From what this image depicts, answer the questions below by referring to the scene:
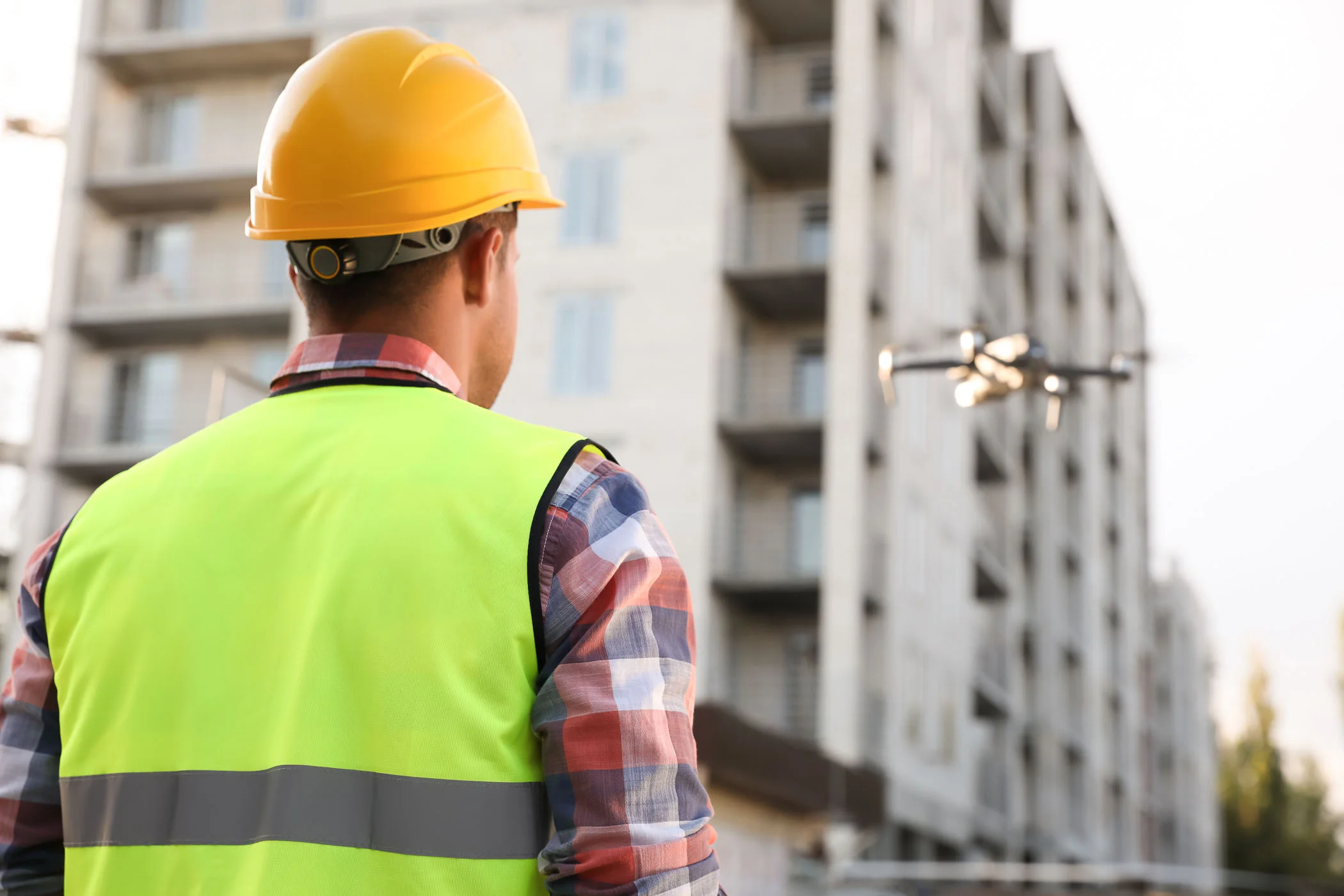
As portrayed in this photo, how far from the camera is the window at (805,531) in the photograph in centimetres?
3064

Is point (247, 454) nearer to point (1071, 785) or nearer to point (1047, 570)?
point (1047, 570)

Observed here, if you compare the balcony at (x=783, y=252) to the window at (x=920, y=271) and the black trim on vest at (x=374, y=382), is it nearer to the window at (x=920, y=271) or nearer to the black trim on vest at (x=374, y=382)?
the window at (x=920, y=271)

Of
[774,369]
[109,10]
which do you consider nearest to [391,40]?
[774,369]

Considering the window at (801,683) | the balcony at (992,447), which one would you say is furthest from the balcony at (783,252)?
the balcony at (992,447)

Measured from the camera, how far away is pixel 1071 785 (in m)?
49.8

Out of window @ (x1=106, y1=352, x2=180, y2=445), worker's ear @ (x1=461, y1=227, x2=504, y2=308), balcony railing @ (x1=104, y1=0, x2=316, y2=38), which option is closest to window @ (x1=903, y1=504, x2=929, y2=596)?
window @ (x1=106, y1=352, x2=180, y2=445)

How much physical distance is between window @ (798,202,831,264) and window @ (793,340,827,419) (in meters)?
1.72

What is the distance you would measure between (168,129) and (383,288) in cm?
3604

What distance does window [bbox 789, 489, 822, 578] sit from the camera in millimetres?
30641

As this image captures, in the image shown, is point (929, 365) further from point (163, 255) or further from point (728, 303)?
point (163, 255)

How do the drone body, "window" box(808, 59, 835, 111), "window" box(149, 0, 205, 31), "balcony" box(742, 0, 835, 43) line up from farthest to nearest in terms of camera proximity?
1. "window" box(149, 0, 205, 31)
2. "window" box(808, 59, 835, 111)
3. "balcony" box(742, 0, 835, 43)
4. the drone body

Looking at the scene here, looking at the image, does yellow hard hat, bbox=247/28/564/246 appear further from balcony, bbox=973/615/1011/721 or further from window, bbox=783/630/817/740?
balcony, bbox=973/615/1011/721

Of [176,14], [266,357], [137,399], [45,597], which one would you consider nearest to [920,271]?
[266,357]

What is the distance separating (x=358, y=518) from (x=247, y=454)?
7.7 inches
